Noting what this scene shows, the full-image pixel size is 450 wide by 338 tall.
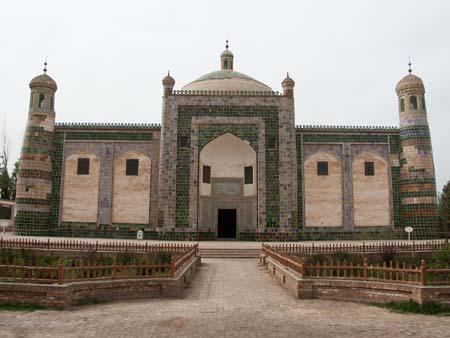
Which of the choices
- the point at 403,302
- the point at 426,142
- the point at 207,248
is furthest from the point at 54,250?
the point at 426,142

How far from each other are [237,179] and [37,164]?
11.8m

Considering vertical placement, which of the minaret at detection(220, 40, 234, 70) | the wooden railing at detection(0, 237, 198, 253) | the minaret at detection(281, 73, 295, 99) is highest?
the minaret at detection(220, 40, 234, 70)

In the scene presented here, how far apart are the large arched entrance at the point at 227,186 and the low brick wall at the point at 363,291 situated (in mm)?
Result: 14339

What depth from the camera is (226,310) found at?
7902 millimetres

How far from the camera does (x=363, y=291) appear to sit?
900 cm

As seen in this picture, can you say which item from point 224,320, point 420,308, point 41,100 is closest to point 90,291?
point 224,320

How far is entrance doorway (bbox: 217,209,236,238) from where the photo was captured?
81.4 feet

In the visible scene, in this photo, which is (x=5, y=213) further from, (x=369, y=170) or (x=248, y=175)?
(x=369, y=170)

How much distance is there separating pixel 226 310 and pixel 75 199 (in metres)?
18.9

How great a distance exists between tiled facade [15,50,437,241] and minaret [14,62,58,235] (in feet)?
0.19

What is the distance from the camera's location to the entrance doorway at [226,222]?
24.8m

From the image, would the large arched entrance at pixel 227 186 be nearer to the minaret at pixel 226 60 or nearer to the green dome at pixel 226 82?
the green dome at pixel 226 82

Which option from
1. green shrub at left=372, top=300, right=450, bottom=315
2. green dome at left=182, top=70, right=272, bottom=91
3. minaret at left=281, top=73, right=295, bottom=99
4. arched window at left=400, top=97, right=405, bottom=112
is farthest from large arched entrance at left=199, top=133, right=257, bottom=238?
green shrub at left=372, top=300, right=450, bottom=315

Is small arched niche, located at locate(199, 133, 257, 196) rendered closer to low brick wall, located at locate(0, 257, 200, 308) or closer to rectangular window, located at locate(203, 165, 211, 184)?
rectangular window, located at locate(203, 165, 211, 184)
